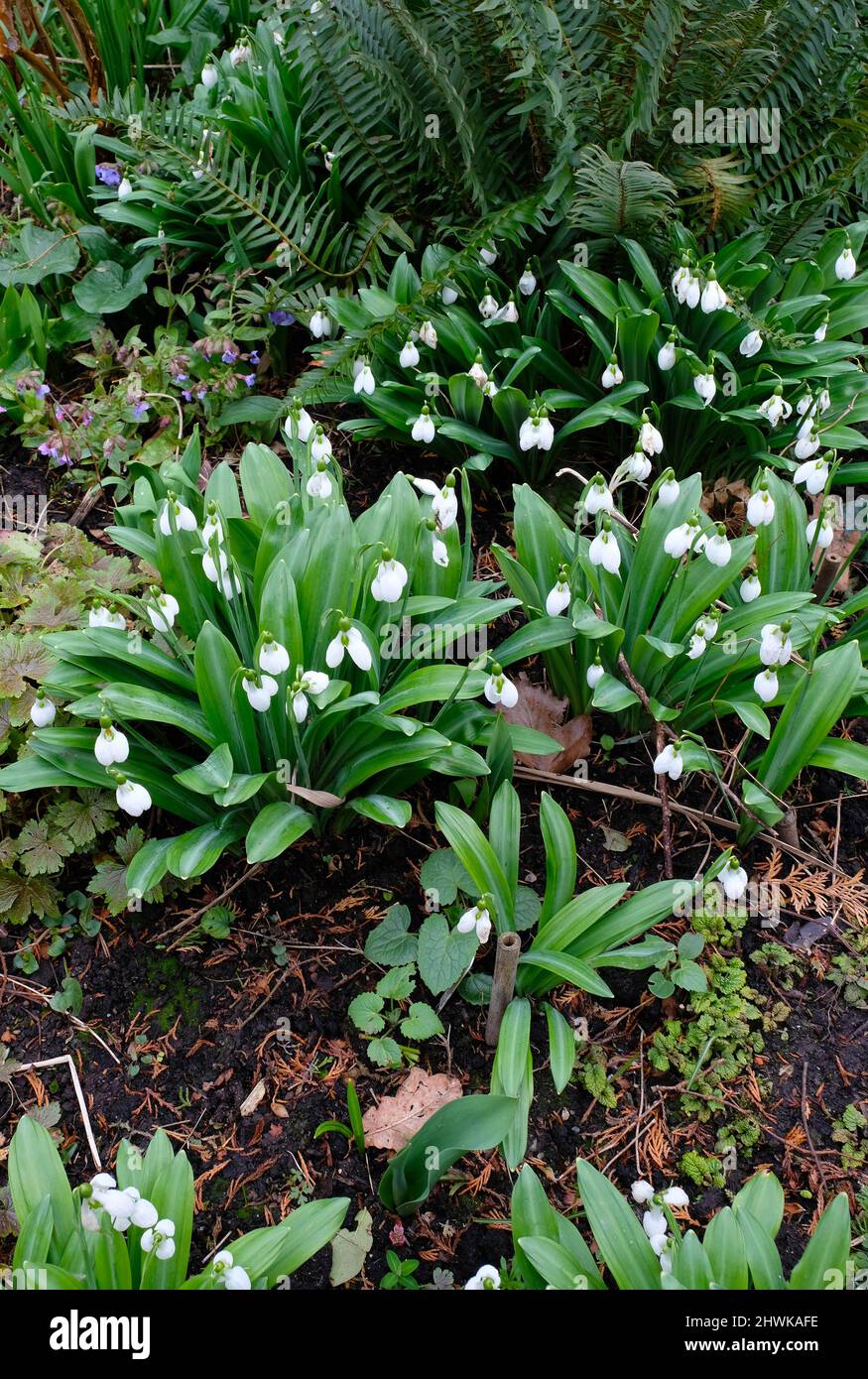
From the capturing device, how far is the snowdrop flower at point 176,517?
2170 millimetres

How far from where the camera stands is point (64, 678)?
229 centimetres

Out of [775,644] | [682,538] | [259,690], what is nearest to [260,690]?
[259,690]

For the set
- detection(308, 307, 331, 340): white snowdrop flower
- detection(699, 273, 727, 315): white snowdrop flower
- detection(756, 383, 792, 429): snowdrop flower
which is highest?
detection(699, 273, 727, 315): white snowdrop flower

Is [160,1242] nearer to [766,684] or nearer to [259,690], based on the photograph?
[259,690]

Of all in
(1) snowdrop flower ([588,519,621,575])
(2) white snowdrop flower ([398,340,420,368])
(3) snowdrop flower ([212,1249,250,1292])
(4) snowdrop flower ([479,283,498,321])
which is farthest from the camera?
(4) snowdrop flower ([479,283,498,321])

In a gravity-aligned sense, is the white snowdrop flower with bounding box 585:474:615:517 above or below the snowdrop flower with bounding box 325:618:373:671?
above

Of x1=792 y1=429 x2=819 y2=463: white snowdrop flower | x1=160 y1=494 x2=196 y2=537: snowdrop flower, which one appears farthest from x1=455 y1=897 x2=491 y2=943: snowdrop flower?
x1=792 y1=429 x2=819 y2=463: white snowdrop flower

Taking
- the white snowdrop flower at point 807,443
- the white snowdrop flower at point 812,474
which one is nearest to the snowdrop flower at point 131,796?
the white snowdrop flower at point 812,474

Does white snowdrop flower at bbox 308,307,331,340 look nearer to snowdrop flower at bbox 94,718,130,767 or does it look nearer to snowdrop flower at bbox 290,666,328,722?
snowdrop flower at bbox 290,666,328,722

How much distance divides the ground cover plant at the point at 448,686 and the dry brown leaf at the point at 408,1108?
11 mm

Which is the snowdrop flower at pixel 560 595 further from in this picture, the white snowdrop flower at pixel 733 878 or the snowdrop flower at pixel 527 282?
the snowdrop flower at pixel 527 282

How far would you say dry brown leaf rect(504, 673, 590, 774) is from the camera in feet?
8.31
